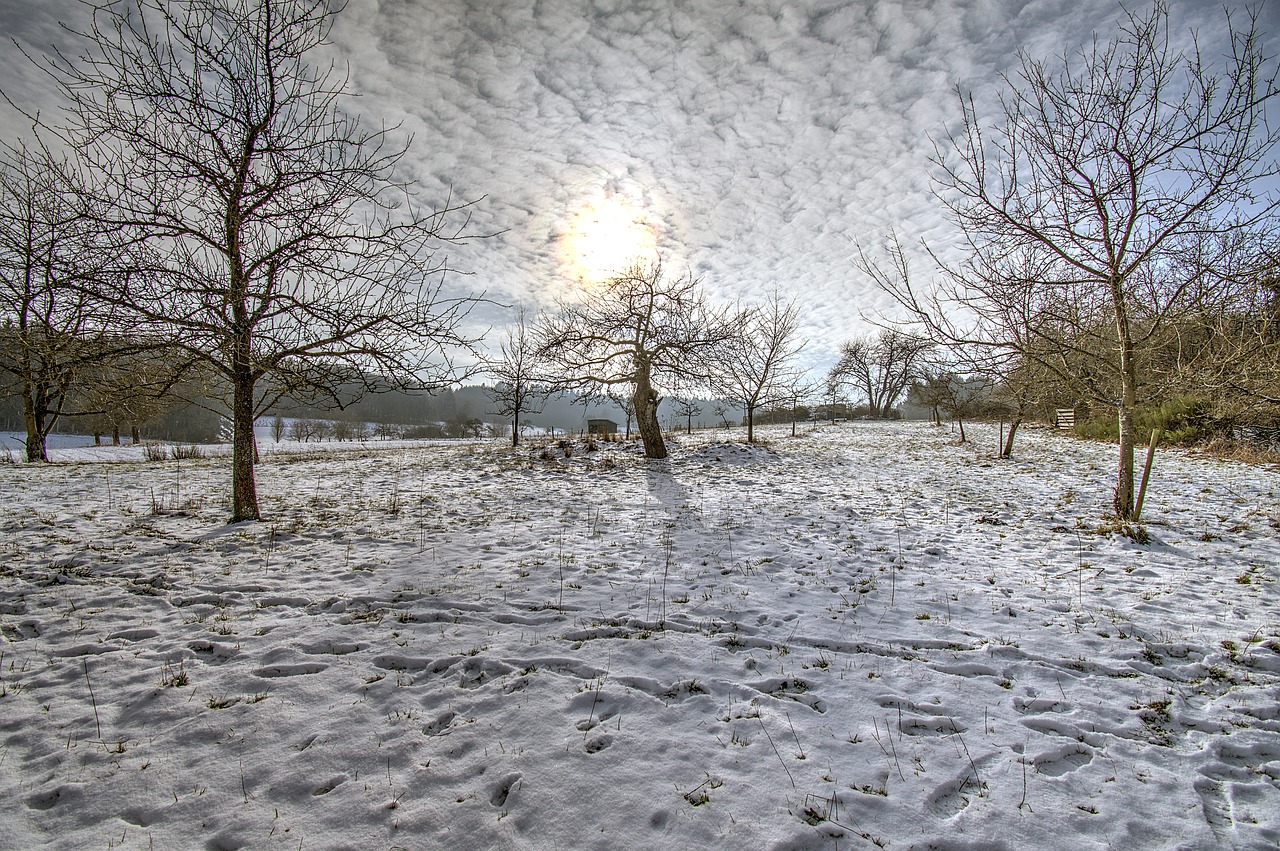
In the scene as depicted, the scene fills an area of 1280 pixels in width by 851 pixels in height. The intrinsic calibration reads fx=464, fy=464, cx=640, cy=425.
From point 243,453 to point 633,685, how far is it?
7.20 metres

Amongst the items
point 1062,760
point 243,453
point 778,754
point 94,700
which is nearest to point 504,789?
point 778,754

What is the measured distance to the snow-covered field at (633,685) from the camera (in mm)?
2221

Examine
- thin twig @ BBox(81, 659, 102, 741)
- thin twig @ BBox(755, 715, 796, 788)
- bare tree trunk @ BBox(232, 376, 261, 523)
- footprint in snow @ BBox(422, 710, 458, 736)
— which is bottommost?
Result: thin twig @ BBox(755, 715, 796, 788)

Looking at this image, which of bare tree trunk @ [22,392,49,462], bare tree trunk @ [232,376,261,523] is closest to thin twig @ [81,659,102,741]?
bare tree trunk @ [232,376,261,523]

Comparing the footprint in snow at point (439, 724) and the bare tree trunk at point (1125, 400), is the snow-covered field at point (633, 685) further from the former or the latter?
the bare tree trunk at point (1125, 400)

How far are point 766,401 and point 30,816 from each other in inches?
847

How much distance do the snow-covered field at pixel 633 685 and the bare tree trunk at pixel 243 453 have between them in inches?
14.2

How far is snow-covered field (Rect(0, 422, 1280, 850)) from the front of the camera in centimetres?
222

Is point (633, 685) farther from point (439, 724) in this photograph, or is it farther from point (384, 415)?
point (384, 415)

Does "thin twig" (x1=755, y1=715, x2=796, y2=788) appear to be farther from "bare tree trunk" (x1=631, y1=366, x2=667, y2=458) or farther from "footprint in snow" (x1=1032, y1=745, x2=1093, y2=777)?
"bare tree trunk" (x1=631, y1=366, x2=667, y2=458)

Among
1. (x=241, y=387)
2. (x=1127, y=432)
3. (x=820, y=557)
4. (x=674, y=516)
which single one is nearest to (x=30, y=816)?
(x=241, y=387)

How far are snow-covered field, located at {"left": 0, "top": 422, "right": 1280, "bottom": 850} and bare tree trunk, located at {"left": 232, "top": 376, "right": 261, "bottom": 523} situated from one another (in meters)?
0.36

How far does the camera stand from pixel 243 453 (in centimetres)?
704

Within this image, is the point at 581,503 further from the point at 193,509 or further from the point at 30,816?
the point at 30,816
